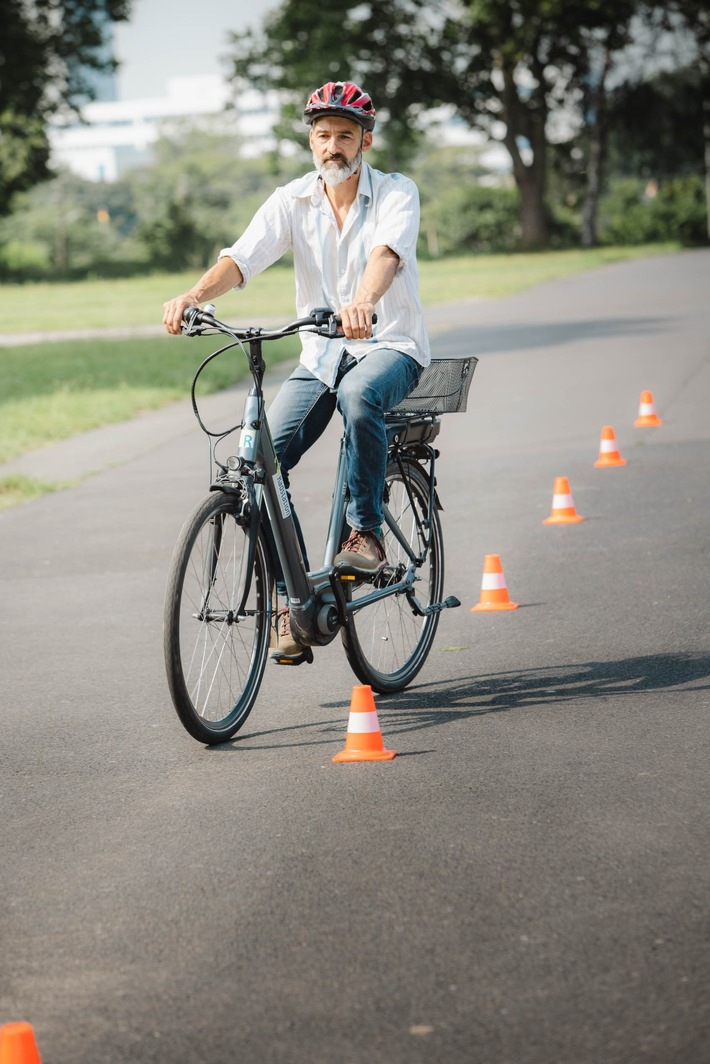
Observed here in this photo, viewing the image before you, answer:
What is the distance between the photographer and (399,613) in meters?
6.20

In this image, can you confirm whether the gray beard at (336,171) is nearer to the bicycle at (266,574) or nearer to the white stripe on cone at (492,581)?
the bicycle at (266,574)

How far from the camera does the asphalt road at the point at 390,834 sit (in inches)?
129

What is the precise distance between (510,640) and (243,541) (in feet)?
5.81

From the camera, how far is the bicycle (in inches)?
203

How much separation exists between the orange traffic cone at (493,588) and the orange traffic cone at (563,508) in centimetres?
206

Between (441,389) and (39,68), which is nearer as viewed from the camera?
(441,389)

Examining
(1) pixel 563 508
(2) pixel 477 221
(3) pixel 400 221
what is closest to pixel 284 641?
(3) pixel 400 221

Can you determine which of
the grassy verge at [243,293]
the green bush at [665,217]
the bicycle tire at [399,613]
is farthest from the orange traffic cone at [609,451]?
the green bush at [665,217]

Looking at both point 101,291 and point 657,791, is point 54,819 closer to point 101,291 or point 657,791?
point 657,791

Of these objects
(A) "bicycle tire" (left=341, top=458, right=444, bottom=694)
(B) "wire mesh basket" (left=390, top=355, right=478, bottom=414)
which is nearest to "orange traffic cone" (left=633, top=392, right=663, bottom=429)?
(A) "bicycle tire" (left=341, top=458, right=444, bottom=694)

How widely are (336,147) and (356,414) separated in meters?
0.93

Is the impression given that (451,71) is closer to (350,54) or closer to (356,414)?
(350,54)

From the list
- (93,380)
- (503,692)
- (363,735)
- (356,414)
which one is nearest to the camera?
(363,735)

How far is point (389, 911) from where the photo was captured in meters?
3.82
